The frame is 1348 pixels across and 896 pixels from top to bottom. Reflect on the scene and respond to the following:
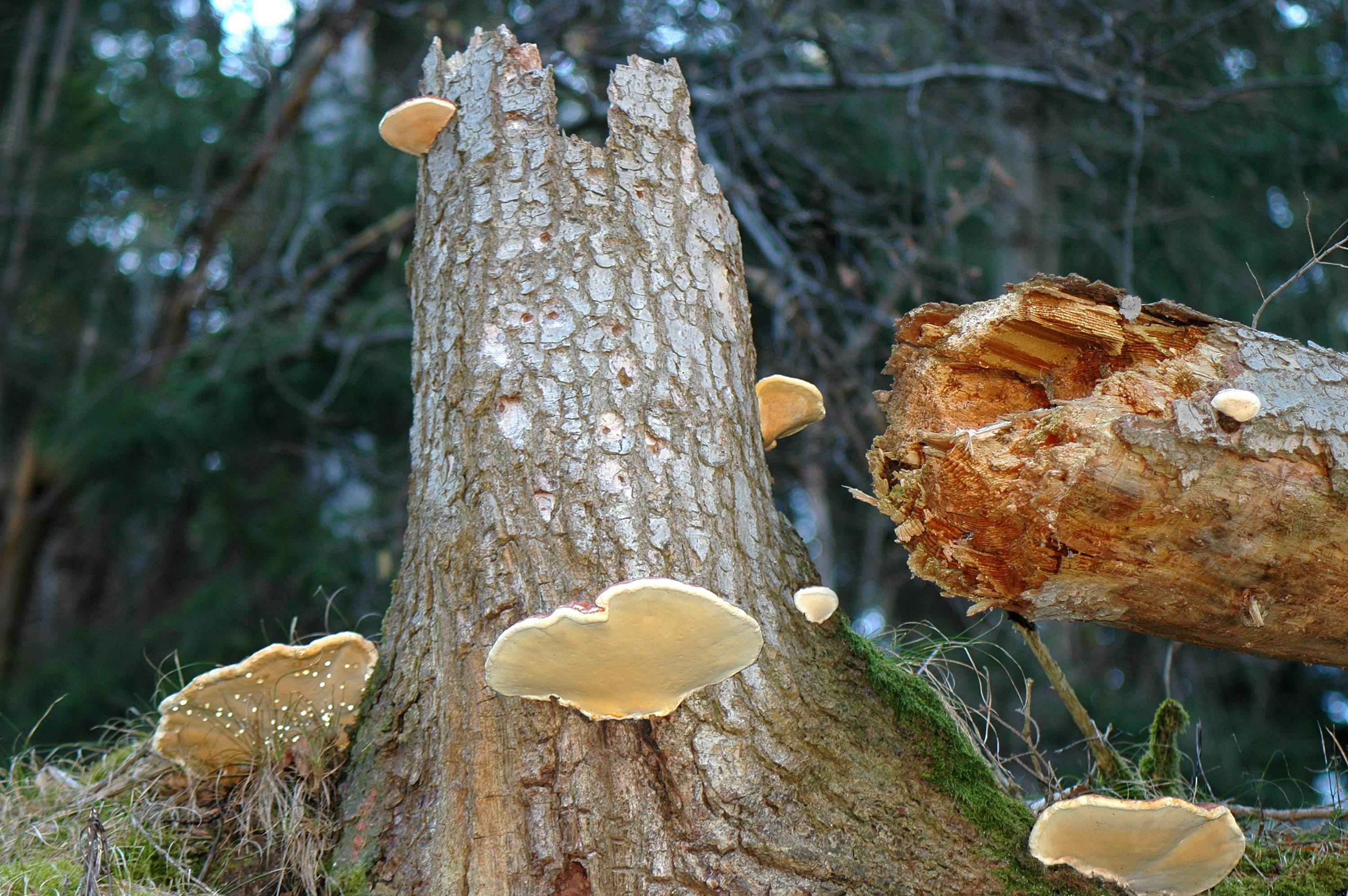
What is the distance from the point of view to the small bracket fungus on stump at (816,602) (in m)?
2.19

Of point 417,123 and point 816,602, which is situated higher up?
point 417,123

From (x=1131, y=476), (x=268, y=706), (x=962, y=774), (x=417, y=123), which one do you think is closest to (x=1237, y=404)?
(x=1131, y=476)

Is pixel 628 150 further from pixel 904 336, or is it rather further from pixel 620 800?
pixel 620 800

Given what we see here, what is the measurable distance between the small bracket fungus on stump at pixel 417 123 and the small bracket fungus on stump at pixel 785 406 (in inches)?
45.0

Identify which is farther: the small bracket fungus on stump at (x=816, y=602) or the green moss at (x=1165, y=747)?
the green moss at (x=1165, y=747)

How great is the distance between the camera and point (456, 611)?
2105 millimetres

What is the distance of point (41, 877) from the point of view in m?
2.14

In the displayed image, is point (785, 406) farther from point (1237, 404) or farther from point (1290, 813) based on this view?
point (1290, 813)

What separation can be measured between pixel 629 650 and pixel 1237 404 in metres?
1.22

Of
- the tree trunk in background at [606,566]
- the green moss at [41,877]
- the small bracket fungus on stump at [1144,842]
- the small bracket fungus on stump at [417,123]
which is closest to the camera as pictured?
the small bracket fungus on stump at [1144,842]

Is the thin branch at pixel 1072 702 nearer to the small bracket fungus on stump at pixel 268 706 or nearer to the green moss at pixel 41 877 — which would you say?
the small bracket fungus on stump at pixel 268 706

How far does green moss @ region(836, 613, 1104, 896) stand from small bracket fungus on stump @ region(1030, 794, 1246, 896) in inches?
1.9

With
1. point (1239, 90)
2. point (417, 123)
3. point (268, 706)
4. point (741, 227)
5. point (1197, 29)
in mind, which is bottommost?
point (268, 706)

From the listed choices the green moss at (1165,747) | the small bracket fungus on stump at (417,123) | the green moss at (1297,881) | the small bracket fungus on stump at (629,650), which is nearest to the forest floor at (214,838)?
the green moss at (1297,881)
